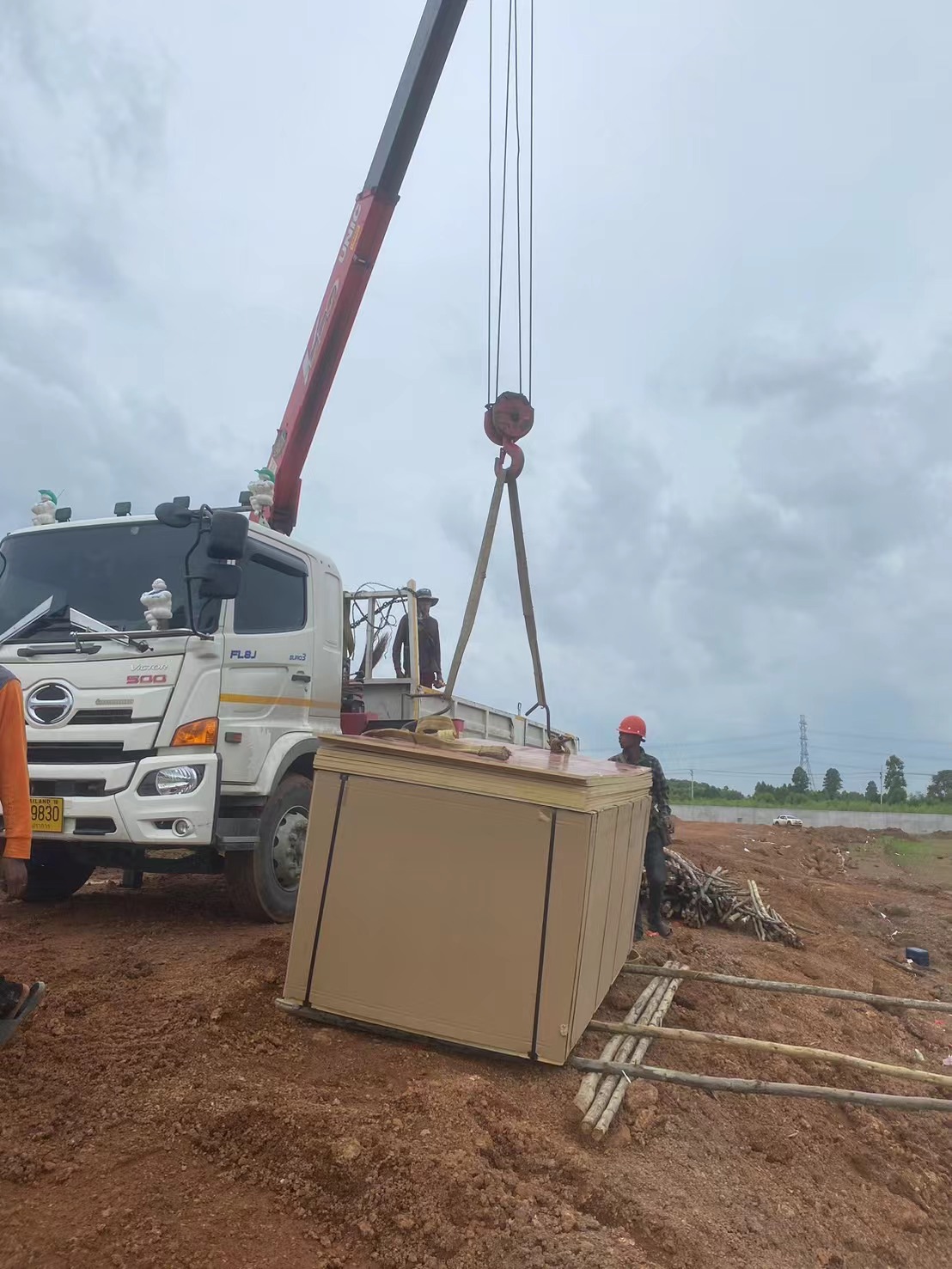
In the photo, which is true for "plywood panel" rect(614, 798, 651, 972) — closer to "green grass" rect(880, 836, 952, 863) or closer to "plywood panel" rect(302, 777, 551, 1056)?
"plywood panel" rect(302, 777, 551, 1056)

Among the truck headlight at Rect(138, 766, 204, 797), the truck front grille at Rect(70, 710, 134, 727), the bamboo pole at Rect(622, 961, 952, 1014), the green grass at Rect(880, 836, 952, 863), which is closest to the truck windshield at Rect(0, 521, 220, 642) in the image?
the truck front grille at Rect(70, 710, 134, 727)

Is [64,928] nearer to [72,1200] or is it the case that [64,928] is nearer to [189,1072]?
[189,1072]

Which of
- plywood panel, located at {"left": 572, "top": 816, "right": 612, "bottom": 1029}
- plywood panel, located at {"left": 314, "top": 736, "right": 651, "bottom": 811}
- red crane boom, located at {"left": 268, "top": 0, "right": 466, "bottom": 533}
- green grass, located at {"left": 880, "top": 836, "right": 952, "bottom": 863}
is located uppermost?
red crane boom, located at {"left": 268, "top": 0, "right": 466, "bottom": 533}

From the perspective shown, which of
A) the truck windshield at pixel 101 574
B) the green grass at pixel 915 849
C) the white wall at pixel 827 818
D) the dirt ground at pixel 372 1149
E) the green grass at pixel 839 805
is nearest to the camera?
the dirt ground at pixel 372 1149

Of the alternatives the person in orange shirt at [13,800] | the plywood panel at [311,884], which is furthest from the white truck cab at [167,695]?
the person in orange shirt at [13,800]

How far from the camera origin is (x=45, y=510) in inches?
243

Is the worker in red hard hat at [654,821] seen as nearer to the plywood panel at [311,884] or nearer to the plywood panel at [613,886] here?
the plywood panel at [613,886]

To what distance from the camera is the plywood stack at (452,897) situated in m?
3.56

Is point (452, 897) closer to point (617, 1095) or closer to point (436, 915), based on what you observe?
point (436, 915)

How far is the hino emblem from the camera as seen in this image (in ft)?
16.9

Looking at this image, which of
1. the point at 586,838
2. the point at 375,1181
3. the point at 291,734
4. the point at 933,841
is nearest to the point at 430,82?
the point at 291,734

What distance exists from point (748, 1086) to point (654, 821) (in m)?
3.94

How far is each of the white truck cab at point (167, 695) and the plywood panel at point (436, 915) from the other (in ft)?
4.57

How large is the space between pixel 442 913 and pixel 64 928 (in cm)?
299
